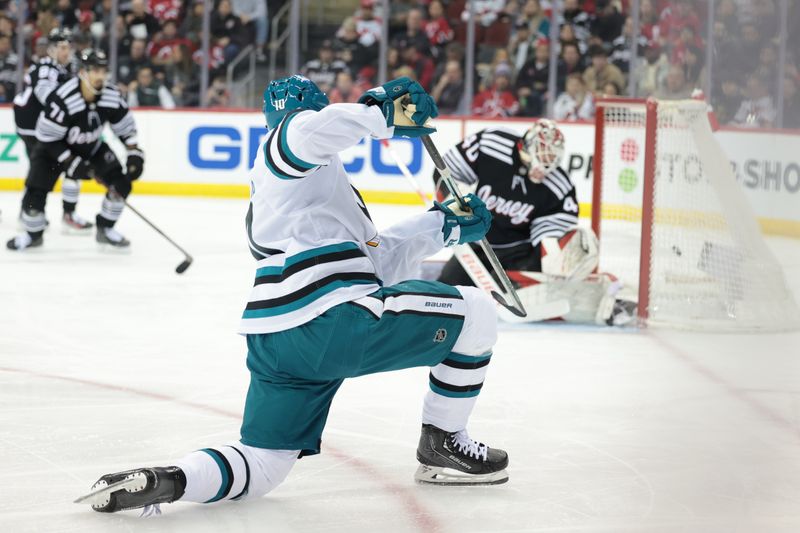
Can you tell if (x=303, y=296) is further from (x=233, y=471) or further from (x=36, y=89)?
(x=36, y=89)

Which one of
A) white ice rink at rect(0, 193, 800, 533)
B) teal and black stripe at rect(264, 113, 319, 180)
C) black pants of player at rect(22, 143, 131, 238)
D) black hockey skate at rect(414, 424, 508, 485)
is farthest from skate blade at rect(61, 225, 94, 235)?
teal and black stripe at rect(264, 113, 319, 180)

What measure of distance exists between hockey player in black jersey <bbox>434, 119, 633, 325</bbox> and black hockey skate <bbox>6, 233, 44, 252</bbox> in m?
2.78

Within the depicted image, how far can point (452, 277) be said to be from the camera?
16.6ft

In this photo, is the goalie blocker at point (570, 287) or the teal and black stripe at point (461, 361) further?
the goalie blocker at point (570, 287)

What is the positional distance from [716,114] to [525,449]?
6.16 feet

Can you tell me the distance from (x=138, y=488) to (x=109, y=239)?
465 centimetres

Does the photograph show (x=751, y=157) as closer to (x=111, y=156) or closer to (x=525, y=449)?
(x=525, y=449)

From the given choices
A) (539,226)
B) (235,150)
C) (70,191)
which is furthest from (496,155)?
(235,150)

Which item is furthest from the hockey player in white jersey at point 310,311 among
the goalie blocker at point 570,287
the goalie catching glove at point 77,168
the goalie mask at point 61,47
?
the goalie mask at point 61,47

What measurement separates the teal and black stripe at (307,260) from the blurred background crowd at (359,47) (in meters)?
7.15

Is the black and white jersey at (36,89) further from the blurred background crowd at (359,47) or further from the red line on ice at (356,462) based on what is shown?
the red line on ice at (356,462)

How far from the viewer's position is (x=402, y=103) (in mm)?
2342

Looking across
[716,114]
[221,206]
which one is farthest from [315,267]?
[221,206]

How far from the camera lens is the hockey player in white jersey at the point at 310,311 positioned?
7.64ft
